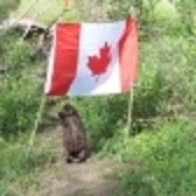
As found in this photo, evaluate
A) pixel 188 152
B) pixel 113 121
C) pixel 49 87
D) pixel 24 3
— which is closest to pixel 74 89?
pixel 49 87

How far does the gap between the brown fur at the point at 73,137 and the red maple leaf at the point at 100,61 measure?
60 cm

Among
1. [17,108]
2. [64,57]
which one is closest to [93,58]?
[64,57]

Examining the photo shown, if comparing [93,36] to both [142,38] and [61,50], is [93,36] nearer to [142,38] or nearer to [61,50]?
[61,50]

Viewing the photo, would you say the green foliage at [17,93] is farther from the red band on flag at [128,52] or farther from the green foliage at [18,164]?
the red band on flag at [128,52]

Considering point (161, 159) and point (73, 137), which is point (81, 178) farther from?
point (161, 159)

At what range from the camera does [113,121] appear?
982cm

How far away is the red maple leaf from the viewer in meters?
9.11

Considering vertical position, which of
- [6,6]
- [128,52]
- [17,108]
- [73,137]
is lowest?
[17,108]

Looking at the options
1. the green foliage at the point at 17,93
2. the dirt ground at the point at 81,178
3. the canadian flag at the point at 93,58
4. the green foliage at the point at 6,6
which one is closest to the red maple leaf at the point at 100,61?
the canadian flag at the point at 93,58

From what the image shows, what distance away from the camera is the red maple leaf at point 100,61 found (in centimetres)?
911

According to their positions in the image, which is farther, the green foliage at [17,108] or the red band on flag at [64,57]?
the green foliage at [17,108]

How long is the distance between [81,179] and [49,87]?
1.31 metres

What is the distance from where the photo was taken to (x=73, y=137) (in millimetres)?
8789

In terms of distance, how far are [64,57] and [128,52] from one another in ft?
2.63
